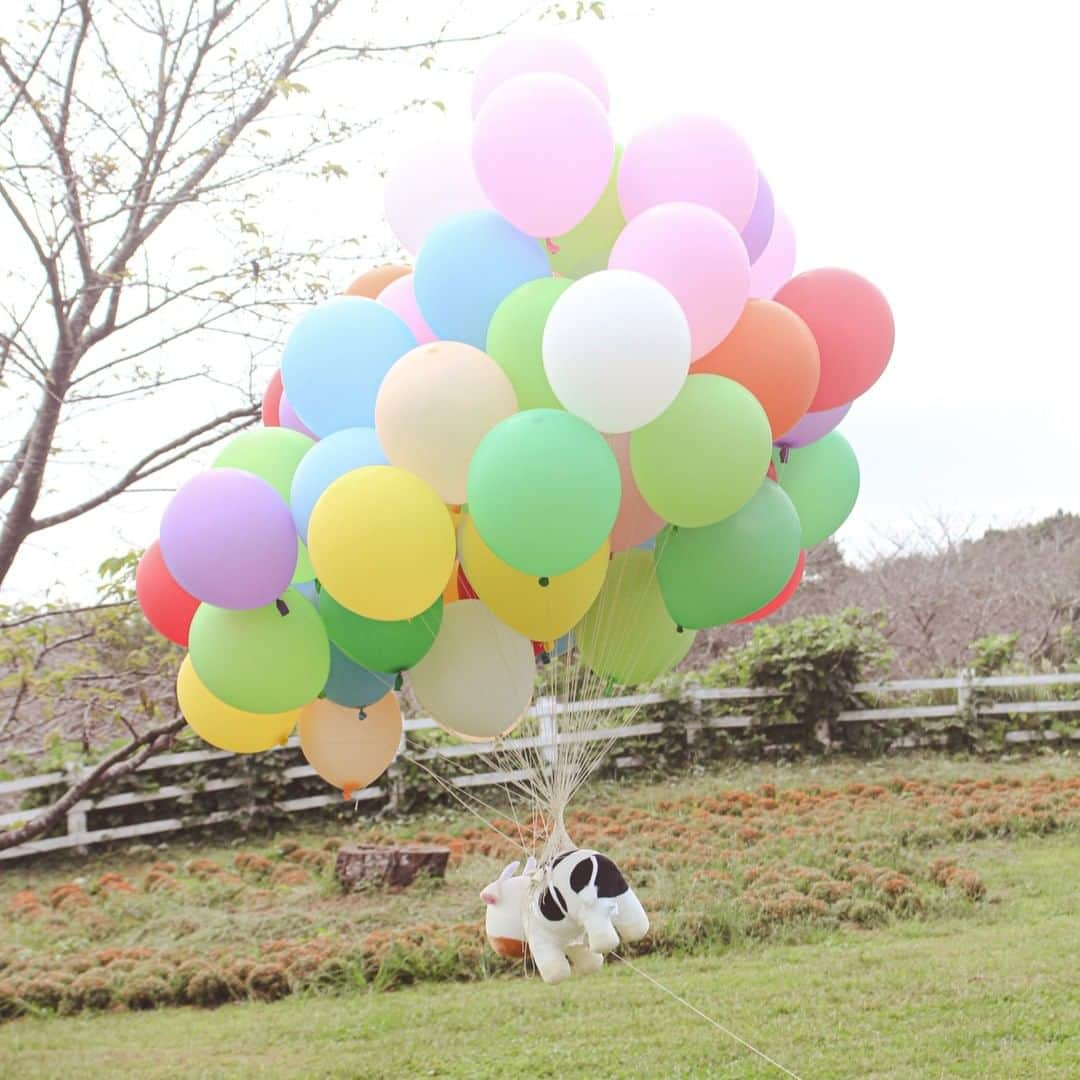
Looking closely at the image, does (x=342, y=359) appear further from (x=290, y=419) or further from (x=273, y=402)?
(x=273, y=402)

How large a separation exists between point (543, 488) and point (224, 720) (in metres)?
1.32

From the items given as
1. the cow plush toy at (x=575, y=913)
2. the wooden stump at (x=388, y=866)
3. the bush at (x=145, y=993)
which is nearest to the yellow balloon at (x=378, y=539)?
the cow plush toy at (x=575, y=913)

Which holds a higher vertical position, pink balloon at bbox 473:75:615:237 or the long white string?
pink balloon at bbox 473:75:615:237

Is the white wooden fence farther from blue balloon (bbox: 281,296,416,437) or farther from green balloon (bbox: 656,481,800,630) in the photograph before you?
blue balloon (bbox: 281,296,416,437)

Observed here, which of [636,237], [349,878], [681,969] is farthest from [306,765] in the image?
[636,237]

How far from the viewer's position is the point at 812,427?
3.29 meters

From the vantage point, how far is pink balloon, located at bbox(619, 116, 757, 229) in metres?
2.92

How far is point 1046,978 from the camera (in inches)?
220

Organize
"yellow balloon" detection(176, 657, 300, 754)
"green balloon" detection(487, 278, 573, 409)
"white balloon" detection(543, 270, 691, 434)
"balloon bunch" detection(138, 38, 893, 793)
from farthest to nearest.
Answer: "yellow balloon" detection(176, 657, 300, 754) < "green balloon" detection(487, 278, 573, 409) < "balloon bunch" detection(138, 38, 893, 793) < "white balloon" detection(543, 270, 691, 434)

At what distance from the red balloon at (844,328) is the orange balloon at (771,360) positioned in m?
0.16

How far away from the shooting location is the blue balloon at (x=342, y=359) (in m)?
2.97

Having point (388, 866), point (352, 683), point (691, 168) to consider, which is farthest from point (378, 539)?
point (388, 866)

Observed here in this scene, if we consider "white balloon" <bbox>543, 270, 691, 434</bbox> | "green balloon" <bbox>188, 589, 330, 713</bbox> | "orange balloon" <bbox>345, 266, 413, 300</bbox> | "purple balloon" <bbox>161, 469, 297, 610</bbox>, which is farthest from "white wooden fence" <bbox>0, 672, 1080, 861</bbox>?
"white balloon" <bbox>543, 270, 691, 434</bbox>

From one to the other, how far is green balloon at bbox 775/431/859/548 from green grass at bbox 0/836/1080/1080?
2458 millimetres
